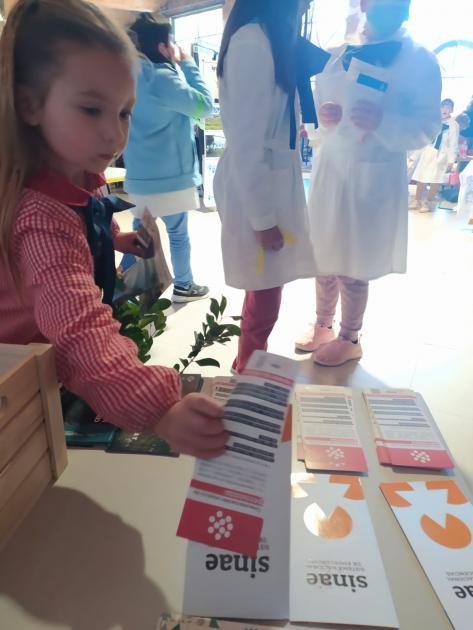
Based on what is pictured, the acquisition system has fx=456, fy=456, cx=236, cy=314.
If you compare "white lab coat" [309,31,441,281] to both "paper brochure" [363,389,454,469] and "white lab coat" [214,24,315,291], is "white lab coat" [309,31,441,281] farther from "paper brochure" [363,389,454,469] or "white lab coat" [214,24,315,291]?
"paper brochure" [363,389,454,469]

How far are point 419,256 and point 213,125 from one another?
8.87 ft

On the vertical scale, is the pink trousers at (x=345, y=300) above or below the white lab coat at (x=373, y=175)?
below

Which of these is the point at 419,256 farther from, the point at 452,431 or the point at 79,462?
the point at 79,462

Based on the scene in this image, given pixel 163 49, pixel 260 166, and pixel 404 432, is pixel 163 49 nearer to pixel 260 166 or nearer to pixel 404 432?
pixel 260 166

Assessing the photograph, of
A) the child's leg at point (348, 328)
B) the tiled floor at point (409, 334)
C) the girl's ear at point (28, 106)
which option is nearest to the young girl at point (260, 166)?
the child's leg at point (348, 328)

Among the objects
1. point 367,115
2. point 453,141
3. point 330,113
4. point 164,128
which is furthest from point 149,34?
point 453,141

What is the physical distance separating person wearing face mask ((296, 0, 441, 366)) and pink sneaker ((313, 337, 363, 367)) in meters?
0.15

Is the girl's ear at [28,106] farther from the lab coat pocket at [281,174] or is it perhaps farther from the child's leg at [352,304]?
the child's leg at [352,304]

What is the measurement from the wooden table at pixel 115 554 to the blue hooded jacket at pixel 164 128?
5.41 ft

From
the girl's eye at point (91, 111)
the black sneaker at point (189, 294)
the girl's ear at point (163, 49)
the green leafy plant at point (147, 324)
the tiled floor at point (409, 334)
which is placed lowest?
the tiled floor at point (409, 334)

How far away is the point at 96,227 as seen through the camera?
Answer: 0.70 meters

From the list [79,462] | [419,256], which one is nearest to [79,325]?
[79,462]

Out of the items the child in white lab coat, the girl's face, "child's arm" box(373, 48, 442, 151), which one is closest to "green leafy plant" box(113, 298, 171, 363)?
the girl's face

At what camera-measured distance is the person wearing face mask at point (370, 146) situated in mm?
1376
